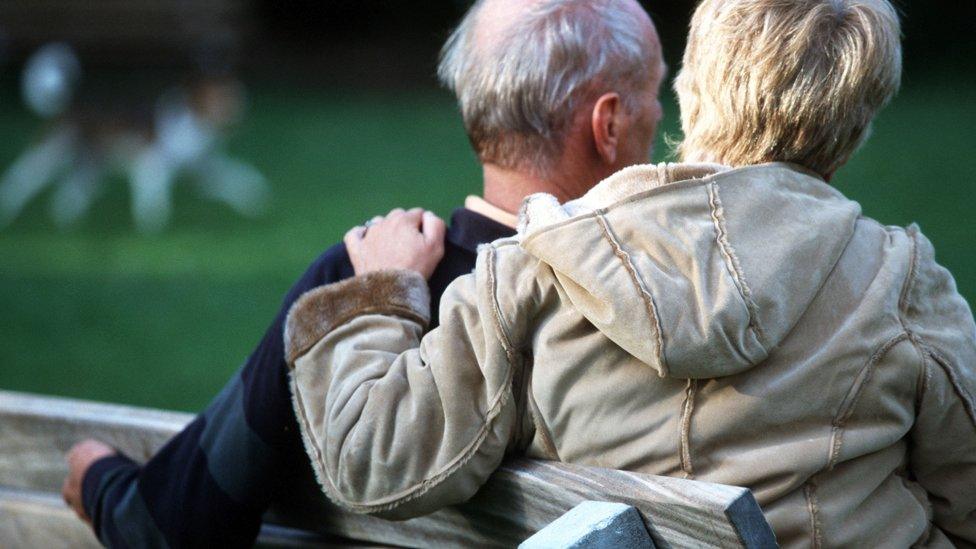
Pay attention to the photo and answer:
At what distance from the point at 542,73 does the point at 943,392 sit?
0.87 meters

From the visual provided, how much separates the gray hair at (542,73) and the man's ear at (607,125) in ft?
0.07

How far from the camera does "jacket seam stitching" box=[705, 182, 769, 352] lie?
4.94ft

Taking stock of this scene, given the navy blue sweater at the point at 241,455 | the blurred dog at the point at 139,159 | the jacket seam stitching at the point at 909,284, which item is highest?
the jacket seam stitching at the point at 909,284

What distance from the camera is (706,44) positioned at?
1737 mm

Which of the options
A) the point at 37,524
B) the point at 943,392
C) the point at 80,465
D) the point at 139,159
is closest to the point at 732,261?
the point at 943,392

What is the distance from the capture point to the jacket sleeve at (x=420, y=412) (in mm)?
1669

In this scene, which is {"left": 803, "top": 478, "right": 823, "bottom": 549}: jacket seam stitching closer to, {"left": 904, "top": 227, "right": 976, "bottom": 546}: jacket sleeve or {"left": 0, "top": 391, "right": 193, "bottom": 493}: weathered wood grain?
{"left": 904, "top": 227, "right": 976, "bottom": 546}: jacket sleeve

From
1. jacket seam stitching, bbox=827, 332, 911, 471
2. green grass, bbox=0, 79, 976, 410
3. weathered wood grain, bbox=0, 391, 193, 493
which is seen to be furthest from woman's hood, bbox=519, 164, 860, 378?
green grass, bbox=0, 79, 976, 410

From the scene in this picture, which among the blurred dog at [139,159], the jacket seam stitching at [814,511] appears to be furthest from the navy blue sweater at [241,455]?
the blurred dog at [139,159]

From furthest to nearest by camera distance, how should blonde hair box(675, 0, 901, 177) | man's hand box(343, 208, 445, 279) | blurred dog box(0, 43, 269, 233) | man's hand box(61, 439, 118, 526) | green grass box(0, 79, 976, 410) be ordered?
blurred dog box(0, 43, 269, 233) → green grass box(0, 79, 976, 410) → man's hand box(61, 439, 118, 526) → man's hand box(343, 208, 445, 279) → blonde hair box(675, 0, 901, 177)

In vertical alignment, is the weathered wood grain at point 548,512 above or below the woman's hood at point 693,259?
below

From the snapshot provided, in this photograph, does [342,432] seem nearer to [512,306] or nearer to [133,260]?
[512,306]

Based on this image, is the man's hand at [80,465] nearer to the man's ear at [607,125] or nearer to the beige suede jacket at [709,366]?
the beige suede jacket at [709,366]

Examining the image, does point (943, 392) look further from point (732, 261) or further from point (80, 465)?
point (80, 465)
